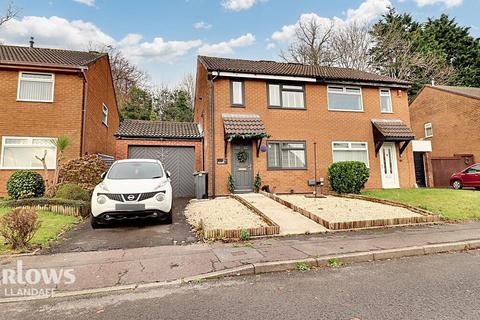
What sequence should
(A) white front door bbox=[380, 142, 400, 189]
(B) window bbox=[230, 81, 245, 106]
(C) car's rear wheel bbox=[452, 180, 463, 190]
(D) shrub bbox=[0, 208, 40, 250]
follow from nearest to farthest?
Answer: (D) shrub bbox=[0, 208, 40, 250] < (B) window bbox=[230, 81, 245, 106] < (A) white front door bbox=[380, 142, 400, 189] < (C) car's rear wheel bbox=[452, 180, 463, 190]

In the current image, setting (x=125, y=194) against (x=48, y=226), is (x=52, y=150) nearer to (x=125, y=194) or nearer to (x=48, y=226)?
(x=48, y=226)

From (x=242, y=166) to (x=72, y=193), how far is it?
22.8 feet

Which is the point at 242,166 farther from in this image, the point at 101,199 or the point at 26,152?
the point at 26,152

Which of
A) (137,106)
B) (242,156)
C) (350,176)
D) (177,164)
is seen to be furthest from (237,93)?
(137,106)

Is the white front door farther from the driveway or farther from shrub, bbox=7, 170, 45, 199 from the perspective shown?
shrub, bbox=7, 170, 45, 199

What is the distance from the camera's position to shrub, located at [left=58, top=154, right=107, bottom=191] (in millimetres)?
10500

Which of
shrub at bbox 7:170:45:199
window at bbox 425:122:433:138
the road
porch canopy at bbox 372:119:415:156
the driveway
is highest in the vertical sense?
window at bbox 425:122:433:138

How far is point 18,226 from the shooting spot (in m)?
5.07

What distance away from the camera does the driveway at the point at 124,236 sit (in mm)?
5547

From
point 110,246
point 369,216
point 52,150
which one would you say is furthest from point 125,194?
point 52,150

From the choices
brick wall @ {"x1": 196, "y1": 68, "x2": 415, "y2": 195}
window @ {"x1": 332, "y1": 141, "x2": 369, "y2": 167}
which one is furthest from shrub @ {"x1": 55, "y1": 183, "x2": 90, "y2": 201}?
window @ {"x1": 332, "y1": 141, "x2": 369, "y2": 167}

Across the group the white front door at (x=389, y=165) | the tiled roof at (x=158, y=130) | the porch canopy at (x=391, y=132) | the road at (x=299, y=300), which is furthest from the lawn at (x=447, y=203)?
the tiled roof at (x=158, y=130)

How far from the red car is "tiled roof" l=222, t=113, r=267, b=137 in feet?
43.1

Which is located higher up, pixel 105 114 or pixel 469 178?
pixel 105 114
